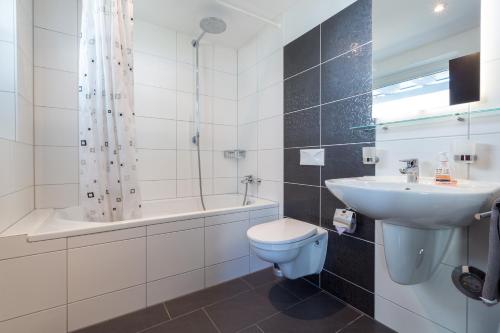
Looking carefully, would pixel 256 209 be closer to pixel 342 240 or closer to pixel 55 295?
pixel 342 240

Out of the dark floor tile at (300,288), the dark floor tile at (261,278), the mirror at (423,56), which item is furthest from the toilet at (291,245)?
the mirror at (423,56)

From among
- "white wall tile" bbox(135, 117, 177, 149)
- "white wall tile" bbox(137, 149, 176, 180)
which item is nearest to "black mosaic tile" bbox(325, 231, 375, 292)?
"white wall tile" bbox(137, 149, 176, 180)

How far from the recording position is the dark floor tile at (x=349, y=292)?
4.36 feet

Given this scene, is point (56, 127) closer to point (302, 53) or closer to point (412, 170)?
point (302, 53)

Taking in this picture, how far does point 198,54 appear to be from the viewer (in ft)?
7.69

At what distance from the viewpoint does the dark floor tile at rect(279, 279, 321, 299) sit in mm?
1565

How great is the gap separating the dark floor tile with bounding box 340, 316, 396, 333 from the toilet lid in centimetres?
52

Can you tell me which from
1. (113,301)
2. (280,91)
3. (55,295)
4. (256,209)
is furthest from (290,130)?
(55,295)

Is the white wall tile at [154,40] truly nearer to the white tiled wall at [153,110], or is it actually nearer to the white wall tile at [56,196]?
the white tiled wall at [153,110]

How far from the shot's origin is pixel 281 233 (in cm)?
142

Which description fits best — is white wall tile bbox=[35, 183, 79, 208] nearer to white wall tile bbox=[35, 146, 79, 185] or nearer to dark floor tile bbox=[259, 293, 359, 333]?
white wall tile bbox=[35, 146, 79, 185]

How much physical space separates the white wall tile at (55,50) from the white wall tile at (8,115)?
0.55 metres

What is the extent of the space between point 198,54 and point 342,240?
2176 millimetres

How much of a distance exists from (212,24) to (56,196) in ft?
6.08
